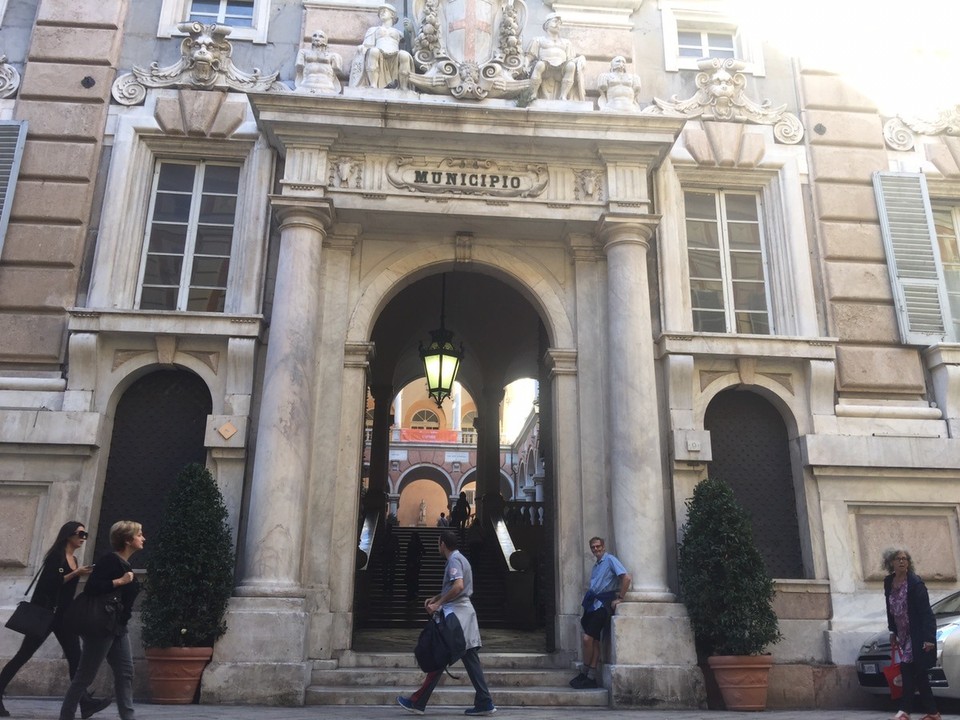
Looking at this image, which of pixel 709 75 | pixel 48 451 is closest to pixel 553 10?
pixel 709 75

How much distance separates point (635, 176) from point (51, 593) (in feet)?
27.6

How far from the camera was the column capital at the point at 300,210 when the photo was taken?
10.5 metres

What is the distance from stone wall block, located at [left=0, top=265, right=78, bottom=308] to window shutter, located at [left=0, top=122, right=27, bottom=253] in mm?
608

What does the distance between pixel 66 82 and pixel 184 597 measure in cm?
766

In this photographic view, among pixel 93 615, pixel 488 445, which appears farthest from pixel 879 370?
pixel 488 445

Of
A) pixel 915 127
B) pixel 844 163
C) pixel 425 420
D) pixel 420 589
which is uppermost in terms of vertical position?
pixel 425 420

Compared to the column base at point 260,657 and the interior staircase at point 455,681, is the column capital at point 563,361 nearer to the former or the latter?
the interior staircase at point 455,681

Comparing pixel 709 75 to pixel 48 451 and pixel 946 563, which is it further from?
pixel 48 451

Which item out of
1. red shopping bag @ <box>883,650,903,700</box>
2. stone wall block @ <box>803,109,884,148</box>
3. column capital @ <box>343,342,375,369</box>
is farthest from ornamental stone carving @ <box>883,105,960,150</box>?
column capital @ <box>343,342,375,369</box>

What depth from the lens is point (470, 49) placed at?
11773 mm

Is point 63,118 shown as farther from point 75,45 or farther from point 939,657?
point 939,657

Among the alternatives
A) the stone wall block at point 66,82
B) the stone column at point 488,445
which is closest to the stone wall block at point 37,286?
the stone wall block at point 66,82

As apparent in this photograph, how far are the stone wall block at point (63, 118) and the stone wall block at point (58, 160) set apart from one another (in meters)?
0.14

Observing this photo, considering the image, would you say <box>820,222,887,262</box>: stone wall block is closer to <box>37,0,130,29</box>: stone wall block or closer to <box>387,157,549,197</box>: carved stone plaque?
<box>387,157,549,197</box>: carved stone plaque
